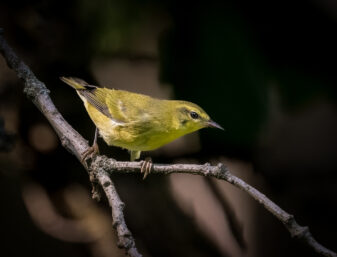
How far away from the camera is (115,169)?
1.02 metres

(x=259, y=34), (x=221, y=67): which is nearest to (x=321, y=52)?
(x=259, y=34)

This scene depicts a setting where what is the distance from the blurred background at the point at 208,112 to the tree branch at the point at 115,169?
106 mm

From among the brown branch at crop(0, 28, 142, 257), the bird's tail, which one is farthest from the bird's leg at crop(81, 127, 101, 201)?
the bird's tail

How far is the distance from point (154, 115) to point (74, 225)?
1.49ft

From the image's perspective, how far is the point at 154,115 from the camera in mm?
1372

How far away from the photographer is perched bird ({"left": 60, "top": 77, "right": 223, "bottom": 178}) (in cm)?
124

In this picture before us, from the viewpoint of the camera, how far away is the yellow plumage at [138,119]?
124 cm

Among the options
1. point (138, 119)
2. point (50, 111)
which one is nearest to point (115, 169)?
point (50, 111)

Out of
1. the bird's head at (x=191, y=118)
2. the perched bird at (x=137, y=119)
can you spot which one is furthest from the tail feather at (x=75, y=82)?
the bird's head at (x=191, y=118)

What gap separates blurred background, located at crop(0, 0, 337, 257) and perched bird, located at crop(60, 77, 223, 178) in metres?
0.06

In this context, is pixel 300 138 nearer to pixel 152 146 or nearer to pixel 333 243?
pixel 333 243

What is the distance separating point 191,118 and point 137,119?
0.27 meters

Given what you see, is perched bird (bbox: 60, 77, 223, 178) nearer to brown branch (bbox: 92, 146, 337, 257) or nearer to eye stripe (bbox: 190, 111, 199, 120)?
eye stripe (bbox: 190, 111, 199, 120)

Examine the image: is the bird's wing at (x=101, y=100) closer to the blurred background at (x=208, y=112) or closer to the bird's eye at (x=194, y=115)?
the blurred background at (x=208, y=112)
